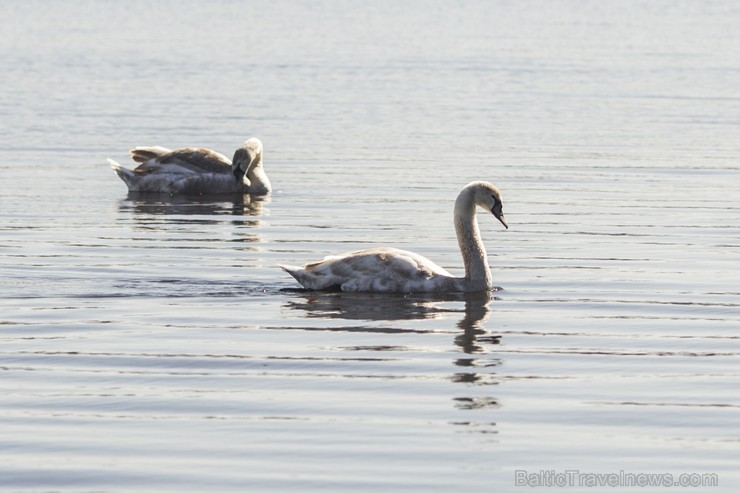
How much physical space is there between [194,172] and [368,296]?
1047 centimetres

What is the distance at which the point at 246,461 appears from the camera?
9930 millimetres

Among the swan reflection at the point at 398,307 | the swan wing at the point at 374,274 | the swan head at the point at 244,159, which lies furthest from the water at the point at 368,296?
the swan head at the point at 244,159

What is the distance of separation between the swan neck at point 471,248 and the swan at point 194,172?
911cm

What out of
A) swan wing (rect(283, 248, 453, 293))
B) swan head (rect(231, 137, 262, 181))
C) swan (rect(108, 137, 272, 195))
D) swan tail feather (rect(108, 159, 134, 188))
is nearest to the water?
swan wing (rect(283, 248, 453, 293))

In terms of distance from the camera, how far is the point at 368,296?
16.2 meters

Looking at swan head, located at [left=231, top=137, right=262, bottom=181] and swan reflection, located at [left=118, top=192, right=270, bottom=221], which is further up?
swan head, located at [left=231, top=137, right=262, bottom=181]

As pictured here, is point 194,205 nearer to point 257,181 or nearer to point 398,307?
point 257,181

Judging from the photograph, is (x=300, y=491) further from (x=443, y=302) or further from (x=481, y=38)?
(x=481, y=38)

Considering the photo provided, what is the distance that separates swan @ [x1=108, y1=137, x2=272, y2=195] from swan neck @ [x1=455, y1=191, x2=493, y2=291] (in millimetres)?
9108

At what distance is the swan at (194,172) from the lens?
25906 mm

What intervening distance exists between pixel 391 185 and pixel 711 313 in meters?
11.0

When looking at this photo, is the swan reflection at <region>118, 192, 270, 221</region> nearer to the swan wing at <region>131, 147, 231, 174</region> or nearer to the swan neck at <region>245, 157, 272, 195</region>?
the swan neck at <region>245, 157, 272, 195</region>

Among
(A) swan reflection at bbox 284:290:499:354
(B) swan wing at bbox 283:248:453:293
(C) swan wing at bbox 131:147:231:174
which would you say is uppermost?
(C) swan wing at bbox 131:147:231:174

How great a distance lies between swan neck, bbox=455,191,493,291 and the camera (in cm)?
1644
